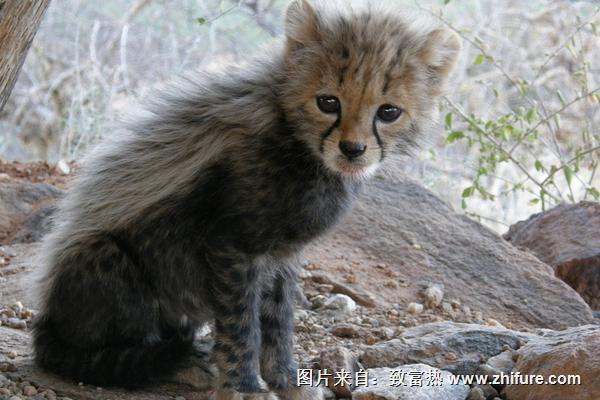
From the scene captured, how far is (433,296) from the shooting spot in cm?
387

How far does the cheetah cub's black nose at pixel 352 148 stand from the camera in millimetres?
2654

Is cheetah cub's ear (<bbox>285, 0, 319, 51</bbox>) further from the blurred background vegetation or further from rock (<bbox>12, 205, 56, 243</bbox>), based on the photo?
the blurred background vegetation

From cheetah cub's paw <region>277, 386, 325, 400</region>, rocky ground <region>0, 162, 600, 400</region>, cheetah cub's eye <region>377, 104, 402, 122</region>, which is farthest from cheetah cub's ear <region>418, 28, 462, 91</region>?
cheetah cub's paw <region>277, 386, 325, 400</region>

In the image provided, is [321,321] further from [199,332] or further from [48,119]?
[48,119]

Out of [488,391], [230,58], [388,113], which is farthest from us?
[230,58]

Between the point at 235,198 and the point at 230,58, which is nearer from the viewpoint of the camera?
the point at 235,198

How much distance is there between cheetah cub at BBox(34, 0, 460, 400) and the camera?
2748 mm

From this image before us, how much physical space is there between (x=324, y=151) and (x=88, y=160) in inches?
39.6

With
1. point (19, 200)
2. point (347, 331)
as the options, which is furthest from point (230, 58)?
point (347, 331)

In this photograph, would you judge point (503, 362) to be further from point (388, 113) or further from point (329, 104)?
point (329, 104)

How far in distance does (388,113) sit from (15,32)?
1.17m

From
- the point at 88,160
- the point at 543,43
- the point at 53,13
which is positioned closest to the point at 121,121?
the point at 88,160

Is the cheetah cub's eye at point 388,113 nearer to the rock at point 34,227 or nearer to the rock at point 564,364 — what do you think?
the rock at point 564,364

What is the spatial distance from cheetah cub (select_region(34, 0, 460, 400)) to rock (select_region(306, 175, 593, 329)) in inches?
40.1
